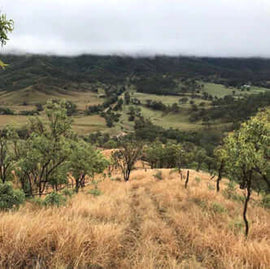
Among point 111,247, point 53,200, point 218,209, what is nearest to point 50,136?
point 53,200

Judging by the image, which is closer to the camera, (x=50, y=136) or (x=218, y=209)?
(x=218, y=209)


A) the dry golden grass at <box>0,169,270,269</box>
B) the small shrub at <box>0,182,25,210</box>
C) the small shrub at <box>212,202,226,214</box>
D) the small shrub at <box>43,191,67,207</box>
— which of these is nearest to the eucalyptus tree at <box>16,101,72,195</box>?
the small shrub at <box>0,182,25,210</box>

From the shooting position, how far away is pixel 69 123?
52.6 ft

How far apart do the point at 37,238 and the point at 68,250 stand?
68cm

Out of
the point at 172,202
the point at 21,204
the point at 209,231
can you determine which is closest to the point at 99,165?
the point at 172,202

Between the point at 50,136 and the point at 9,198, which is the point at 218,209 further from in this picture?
the point at 50,136

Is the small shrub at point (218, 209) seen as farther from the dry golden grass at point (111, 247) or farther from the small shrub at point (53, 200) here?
the small shrub at point (53, 200)

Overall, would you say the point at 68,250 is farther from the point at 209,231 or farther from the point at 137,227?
the point at 209,231

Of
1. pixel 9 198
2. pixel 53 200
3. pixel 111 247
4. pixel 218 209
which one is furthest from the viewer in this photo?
pixel 218 209

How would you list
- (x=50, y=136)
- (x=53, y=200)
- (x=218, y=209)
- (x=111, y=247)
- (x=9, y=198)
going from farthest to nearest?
(x=50, y=136) < (x=218, y=209) < (x=53, y=200) < (x=9, y=198) < (x=111, y=247)

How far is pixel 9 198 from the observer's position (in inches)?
257

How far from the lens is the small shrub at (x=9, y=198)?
6.34m

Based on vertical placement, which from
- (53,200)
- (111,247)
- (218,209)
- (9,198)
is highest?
(111,247)

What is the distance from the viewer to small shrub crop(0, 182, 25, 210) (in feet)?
20.8
